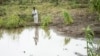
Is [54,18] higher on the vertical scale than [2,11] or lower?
higher

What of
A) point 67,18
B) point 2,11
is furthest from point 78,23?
point 2,11

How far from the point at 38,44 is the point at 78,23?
4.43 meters

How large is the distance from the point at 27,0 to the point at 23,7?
2783 millimetres

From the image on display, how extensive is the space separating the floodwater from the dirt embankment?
61cm

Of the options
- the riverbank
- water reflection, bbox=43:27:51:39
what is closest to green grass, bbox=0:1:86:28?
the riverbank

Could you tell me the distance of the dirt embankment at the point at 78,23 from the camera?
1872 centimetres

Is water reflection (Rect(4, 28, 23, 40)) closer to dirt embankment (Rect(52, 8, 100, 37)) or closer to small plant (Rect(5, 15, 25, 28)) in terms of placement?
small plant (Rect(5, 15, 25, 28))

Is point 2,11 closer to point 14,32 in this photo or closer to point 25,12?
point 25,12

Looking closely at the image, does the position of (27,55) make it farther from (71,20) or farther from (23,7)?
(23,7)

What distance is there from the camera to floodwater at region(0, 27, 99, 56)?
15.4 m

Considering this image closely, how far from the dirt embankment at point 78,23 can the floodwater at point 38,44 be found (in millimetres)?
613

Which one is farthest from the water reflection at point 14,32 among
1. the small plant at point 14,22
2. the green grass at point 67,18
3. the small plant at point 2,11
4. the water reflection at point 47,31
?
the small plant at point 2,11

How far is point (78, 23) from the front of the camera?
20.8 m

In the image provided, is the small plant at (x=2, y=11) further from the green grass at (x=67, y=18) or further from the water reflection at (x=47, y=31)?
the green grass at (x=67, y=18)
